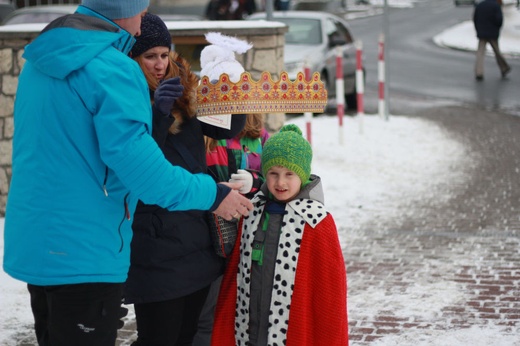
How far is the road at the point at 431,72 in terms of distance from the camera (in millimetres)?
17953

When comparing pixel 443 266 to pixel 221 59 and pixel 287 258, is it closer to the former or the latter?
pixel 287 258

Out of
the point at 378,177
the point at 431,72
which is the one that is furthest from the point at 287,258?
the point at 431,72

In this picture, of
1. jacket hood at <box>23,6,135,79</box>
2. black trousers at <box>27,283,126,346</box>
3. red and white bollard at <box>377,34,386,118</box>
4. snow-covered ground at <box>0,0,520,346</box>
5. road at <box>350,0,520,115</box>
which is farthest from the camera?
road at <box>350,0,520,115</box>

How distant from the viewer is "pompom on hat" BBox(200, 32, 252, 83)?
13.1ft

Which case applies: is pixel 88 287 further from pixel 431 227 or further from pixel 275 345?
pixel 431 227

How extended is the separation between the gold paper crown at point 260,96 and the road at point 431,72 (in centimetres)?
1138

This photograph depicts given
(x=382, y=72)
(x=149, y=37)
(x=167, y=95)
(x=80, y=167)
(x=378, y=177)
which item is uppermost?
(x=149, y=37)

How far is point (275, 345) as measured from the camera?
396 centimetres

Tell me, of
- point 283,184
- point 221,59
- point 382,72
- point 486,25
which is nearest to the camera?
point 283,184

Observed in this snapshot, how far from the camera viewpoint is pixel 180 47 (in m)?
9.49

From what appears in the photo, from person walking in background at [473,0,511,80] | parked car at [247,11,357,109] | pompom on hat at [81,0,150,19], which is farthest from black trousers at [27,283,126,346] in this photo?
person walking in background at [473,0,511,80]

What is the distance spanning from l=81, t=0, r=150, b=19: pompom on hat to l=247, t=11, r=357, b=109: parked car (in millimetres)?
11327

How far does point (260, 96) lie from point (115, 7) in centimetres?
78

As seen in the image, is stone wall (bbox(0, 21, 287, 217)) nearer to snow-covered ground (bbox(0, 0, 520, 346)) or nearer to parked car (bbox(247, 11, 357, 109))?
snow-covered ground (bbox(0, 0, 520, 346))
